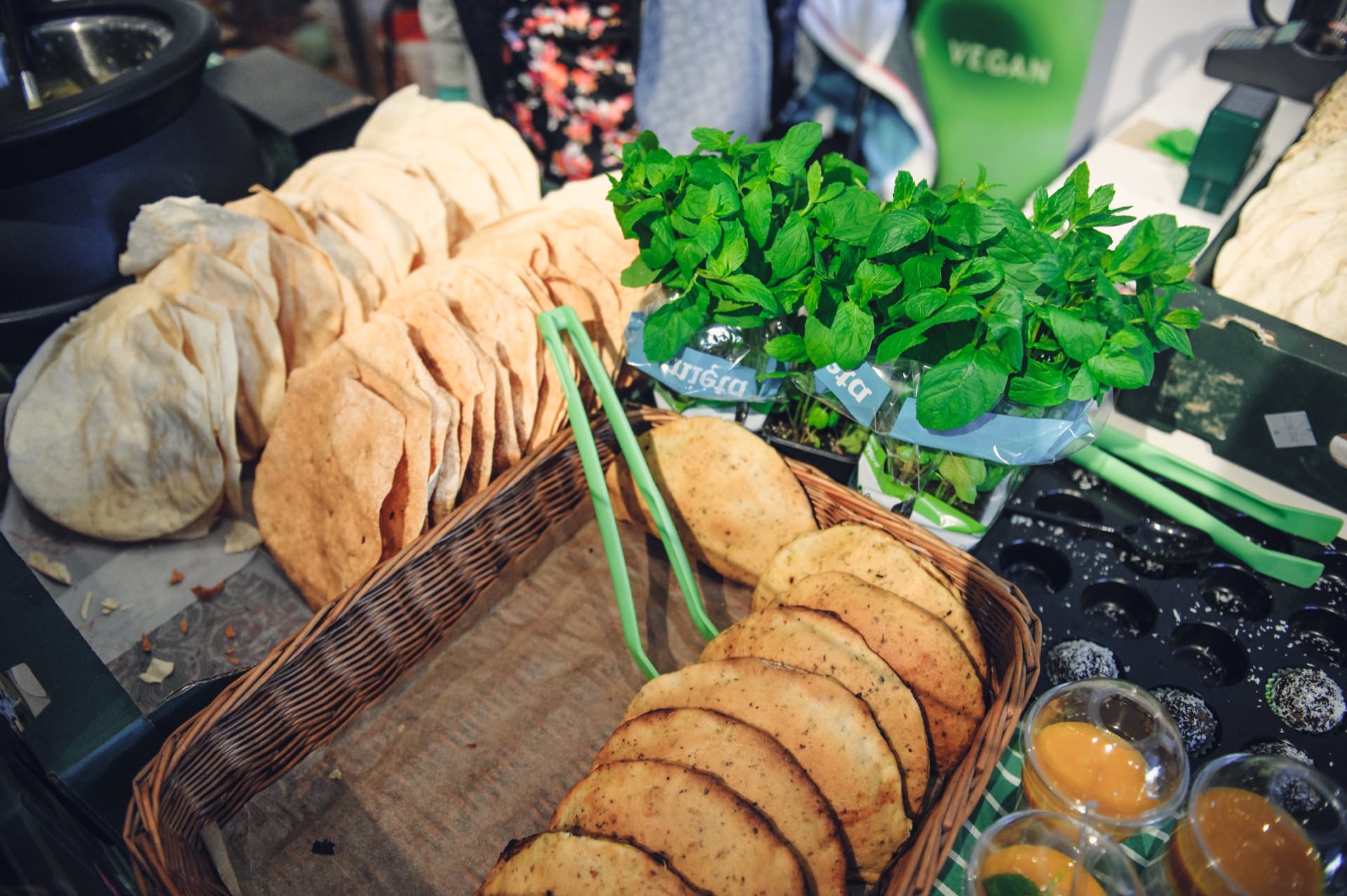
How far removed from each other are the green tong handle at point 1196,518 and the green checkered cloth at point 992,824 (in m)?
0.57

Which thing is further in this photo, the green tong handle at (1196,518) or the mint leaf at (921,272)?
the green tong handle at (1196,518)

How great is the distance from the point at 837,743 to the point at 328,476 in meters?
1.03

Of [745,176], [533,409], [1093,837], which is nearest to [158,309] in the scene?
[533,409]

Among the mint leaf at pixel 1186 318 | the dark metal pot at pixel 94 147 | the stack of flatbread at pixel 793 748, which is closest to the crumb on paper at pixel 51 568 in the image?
the dark metal pot at pixel 94 147

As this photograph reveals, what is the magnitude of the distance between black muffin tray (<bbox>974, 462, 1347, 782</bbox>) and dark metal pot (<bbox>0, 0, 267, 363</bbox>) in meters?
1.93

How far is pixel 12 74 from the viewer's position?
6.20 feet

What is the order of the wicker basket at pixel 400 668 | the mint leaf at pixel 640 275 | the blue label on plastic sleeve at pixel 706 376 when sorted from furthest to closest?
the blue label on plastic sleeve at pixel 706 376 → the mint leaf at pixel 640 275 → the wicker basket at pixel 400 668

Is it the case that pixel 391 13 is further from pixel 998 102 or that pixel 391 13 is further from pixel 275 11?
pixel 998 102

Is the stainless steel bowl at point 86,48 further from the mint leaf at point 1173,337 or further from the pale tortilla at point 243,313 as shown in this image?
the mint leaf at point 1173,337

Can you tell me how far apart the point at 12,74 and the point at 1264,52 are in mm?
3399

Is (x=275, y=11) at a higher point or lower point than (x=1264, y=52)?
lower

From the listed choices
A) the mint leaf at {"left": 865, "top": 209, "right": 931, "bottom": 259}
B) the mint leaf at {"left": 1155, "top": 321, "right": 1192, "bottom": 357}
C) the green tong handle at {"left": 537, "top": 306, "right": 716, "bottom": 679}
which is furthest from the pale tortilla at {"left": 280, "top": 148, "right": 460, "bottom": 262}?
the mint leaf at {"left": 1155, "top": 321, "right": 1192, "bottom": 357}

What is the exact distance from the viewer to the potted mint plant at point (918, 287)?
115 cm

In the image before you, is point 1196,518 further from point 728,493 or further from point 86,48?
point 86,48
